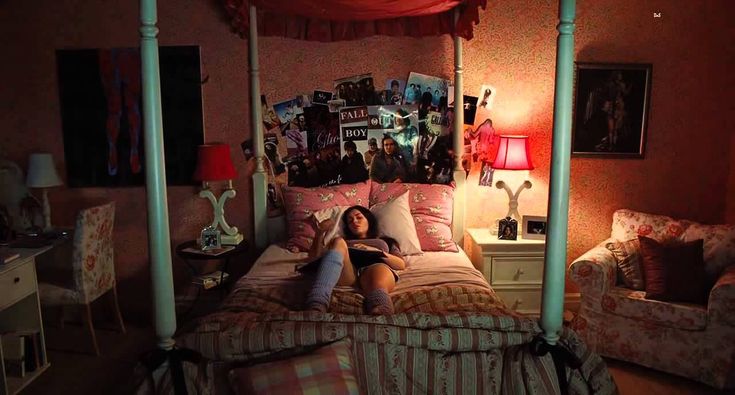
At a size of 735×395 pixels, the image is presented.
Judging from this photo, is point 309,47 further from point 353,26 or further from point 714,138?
point 714,138

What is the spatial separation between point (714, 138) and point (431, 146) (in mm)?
1965

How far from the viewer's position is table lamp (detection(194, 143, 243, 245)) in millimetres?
3281

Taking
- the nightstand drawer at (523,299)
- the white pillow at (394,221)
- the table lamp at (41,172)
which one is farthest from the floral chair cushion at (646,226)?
the table lamp at (41,172)

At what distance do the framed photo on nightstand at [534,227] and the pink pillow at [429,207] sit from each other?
1.61 feet

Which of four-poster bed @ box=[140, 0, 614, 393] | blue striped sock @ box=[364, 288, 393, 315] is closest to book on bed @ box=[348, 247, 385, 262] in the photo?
blue striped sock @ box=[364, 288, 393, 315]

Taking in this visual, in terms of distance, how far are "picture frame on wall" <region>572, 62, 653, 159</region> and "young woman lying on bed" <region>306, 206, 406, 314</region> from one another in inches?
62.8

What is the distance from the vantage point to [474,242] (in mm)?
3459

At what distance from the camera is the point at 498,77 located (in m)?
3.56

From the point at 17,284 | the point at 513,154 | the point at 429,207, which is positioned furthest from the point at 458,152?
the point at 17,284

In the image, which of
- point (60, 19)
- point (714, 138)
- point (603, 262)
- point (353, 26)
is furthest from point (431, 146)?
point (60, 19)

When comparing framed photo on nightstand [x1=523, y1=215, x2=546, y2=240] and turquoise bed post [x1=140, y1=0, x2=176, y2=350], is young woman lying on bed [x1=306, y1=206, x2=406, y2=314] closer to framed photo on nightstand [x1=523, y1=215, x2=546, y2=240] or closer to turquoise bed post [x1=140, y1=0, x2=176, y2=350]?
turquoise bed post [x1=140, y1=0, x2=176, y2=350]

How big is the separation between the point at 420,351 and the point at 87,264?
2.22m

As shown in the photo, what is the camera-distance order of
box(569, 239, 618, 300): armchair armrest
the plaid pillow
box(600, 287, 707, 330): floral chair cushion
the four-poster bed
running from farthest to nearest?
1. box(569, 239, 618, 300): armchair armrest
2. box(600, 287, 707, 330): floral chair cushion
3. the four-poster bed
4. the plaid pillow

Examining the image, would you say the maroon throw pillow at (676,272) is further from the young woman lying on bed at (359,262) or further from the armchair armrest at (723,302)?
the young woman lying on bed at (359,262)
